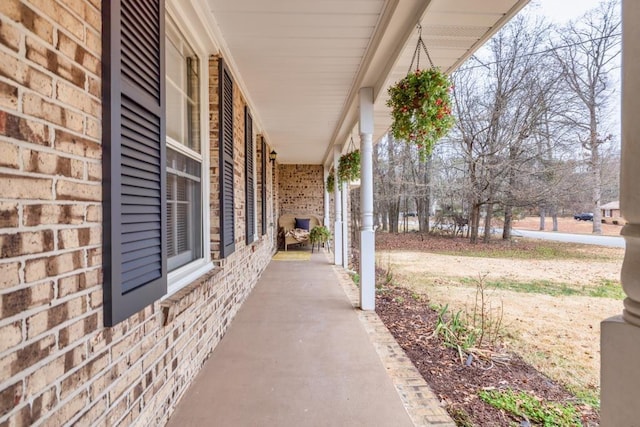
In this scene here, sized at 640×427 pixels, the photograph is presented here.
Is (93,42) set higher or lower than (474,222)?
higher

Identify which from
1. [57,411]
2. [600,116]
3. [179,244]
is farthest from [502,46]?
[57,411]

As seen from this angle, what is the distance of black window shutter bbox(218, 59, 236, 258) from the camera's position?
275 centimetres

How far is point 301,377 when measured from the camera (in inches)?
86.3

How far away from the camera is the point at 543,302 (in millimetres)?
4426

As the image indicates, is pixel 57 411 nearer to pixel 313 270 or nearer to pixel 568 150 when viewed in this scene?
pixel 313 270

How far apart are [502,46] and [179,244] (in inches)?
326

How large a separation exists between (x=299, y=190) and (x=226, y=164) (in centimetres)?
700

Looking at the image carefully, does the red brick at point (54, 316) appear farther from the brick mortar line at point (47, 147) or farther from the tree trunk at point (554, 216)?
the tree trunk at point (554, 216)

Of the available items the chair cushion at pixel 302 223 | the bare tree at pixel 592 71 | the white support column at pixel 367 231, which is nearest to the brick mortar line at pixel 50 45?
the white support column at pixel 367 231

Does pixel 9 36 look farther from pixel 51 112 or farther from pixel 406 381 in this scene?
pixel 406 381

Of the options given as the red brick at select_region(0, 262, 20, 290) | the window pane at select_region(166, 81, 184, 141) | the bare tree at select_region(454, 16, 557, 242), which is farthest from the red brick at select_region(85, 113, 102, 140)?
the bare tree at select_region(454, 16, 557, 242)

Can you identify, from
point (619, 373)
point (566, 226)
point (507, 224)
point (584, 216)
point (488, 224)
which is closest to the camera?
point (619, 373)

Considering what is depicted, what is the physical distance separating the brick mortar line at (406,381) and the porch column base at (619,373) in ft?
4.06

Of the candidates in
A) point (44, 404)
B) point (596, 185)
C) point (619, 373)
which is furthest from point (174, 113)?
point (596, 185)
